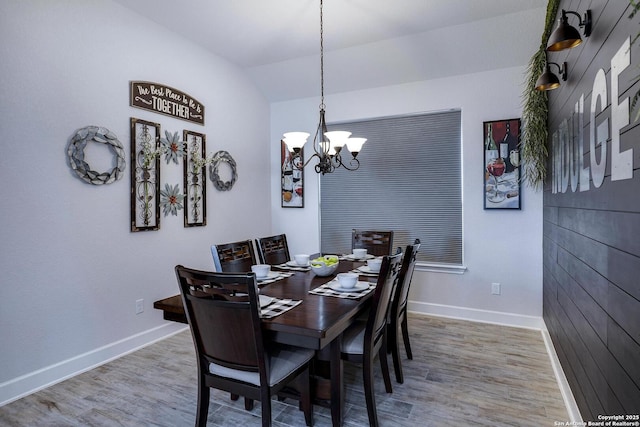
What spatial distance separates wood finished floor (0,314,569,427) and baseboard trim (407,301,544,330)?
520mm

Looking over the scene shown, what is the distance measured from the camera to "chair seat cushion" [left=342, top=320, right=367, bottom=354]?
6.77 feet

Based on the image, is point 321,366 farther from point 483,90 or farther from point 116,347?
point 483,90

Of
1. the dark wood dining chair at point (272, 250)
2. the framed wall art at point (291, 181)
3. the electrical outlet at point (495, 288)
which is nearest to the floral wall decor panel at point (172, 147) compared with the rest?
the dark wood dining chair at point (272, 250)

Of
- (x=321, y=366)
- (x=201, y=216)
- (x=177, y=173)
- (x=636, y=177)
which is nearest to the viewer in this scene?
(x=636, y=177)

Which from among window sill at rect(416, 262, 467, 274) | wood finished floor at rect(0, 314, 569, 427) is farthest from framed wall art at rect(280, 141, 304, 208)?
wood finished floor at rect(0, 314, 569, 427)

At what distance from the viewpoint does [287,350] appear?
6.27ft

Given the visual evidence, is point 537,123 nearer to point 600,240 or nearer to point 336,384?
point 600,240

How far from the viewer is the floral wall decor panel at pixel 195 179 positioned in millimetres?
3729

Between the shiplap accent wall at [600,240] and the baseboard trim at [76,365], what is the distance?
3.29m

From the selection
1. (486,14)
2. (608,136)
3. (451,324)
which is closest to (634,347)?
(608,136)

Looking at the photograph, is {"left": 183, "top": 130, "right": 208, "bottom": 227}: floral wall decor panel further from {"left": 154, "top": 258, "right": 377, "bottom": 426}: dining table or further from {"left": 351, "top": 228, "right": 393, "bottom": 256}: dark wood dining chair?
{"left": 351, "top": 228, "right": 393, "bottom": 256}: dark wood dining chair

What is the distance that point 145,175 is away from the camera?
3.28 m

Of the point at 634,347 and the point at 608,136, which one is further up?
the point at 608,136

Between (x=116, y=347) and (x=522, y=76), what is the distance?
4.56m
